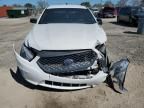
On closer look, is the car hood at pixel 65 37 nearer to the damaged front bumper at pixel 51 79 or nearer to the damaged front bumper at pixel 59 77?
the damaged front bumper at pixel 59 77

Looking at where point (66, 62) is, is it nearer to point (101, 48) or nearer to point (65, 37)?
point (65, 37)

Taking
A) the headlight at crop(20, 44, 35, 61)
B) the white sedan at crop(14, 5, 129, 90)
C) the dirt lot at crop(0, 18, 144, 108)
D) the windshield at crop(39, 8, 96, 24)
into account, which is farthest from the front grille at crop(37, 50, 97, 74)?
the windshield at crop(39, 8, 96, 24)

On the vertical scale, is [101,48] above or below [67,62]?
above

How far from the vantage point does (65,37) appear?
6434mm

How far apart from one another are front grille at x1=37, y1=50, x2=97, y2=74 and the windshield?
2.18m

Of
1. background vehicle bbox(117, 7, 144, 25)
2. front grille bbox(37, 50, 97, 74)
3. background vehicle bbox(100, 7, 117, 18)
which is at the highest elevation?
front grille bbox(37, 50, 97, 74)

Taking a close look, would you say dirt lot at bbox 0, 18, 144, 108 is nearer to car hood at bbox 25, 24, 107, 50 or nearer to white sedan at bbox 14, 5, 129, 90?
white sedan at bbox 14, 5, 129, 90

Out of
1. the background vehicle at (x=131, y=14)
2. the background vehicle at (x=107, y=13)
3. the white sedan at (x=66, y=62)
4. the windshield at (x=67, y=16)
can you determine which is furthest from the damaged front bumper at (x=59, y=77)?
the background vehicle at (x=107, y=13)

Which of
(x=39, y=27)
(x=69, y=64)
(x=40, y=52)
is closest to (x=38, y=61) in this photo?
(x=40, y=52)

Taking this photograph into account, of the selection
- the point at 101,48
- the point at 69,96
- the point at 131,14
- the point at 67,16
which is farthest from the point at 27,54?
the point at 131,14

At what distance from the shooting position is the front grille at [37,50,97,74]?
19.5 feet

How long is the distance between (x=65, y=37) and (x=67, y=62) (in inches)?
27.0

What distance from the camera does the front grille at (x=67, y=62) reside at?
5934 mm

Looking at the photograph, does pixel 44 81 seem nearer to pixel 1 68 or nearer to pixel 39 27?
pixel 39 27
